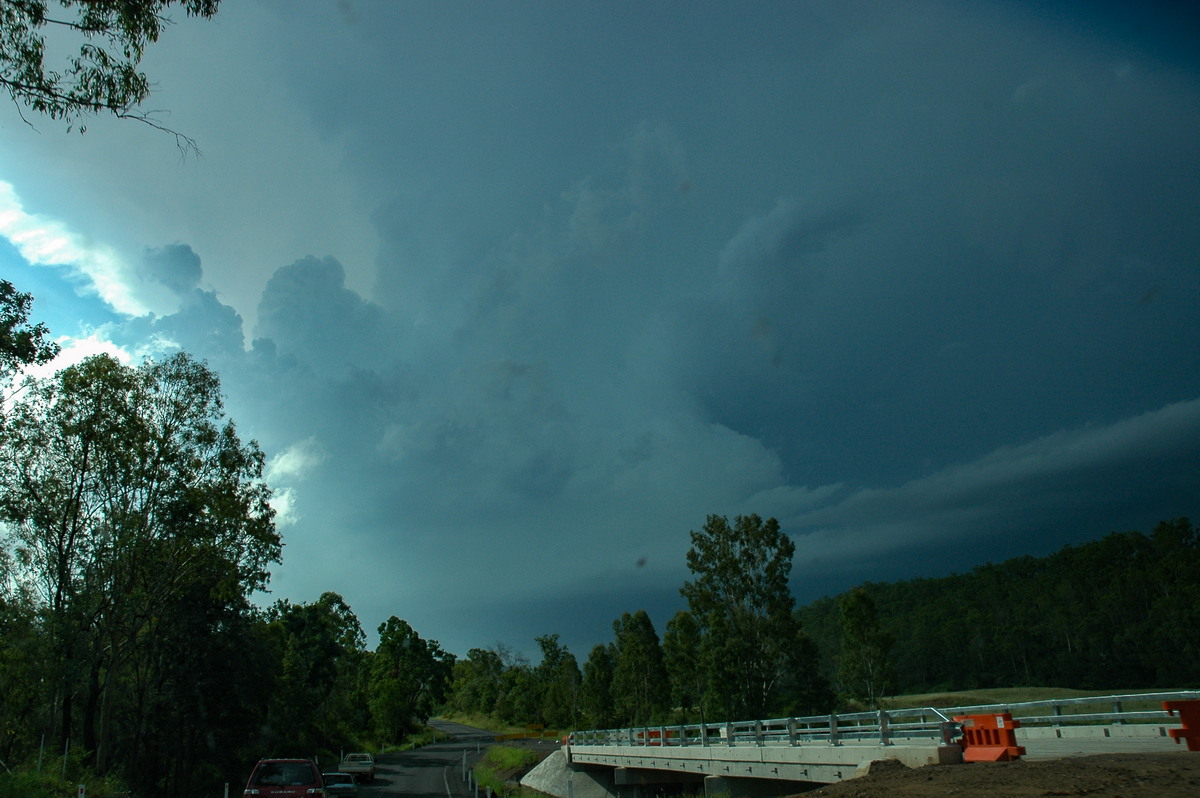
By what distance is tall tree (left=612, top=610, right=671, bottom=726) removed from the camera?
62.4 m

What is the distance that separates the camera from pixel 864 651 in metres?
58.9

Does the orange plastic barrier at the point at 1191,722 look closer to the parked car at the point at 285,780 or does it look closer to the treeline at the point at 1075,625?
the parked car at the point at 285,780

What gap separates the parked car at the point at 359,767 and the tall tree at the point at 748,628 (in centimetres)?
2070

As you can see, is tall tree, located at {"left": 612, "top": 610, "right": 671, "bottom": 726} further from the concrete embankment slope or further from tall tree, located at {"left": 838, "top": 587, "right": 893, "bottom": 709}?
the concrete embankment slope

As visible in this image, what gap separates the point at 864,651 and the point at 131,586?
48795 mm

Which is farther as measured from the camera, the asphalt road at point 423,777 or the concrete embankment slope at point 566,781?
the concrete embankment slope at point 566,781

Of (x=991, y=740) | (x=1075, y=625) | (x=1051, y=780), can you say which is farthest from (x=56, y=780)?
(x=1075, y=625)

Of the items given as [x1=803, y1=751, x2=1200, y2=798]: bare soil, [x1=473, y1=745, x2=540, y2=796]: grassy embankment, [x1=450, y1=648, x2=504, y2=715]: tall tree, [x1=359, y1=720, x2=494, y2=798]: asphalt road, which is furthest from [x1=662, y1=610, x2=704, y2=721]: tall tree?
[x1=450, y1=648, x2=504, y2=715]: tall tree

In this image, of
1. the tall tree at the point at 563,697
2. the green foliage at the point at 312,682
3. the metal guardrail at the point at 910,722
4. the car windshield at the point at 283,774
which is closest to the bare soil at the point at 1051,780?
the metal guardrail at the point at 910,722

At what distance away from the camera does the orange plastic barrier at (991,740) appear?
14.8 m

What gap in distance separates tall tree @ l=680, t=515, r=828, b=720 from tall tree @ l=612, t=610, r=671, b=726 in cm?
1374

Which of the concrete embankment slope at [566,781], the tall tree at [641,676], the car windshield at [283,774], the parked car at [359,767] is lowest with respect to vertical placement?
the concrete embankment slope at [566,781]

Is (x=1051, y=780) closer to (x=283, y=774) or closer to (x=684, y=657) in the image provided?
(x=283, y=774)

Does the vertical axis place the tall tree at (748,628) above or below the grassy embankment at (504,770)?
above
